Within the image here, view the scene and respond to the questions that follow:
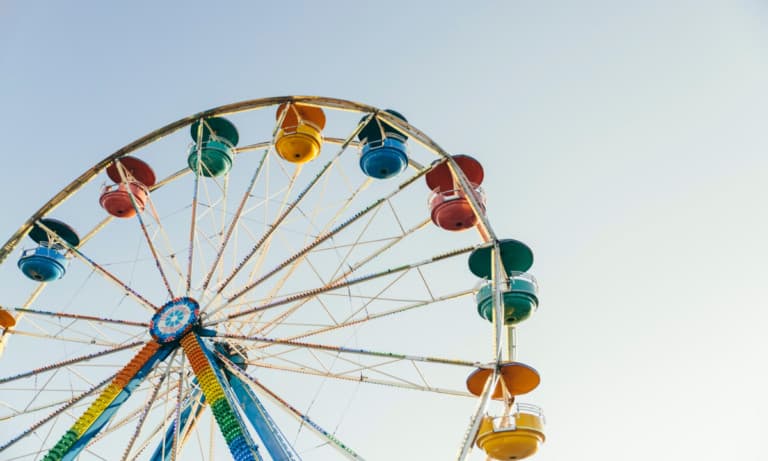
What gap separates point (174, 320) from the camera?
11375mm

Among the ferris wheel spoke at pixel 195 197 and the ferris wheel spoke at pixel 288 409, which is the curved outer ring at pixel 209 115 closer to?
the ferris wheel spoke at pixel 195 197

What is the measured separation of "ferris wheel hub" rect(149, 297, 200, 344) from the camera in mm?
11148

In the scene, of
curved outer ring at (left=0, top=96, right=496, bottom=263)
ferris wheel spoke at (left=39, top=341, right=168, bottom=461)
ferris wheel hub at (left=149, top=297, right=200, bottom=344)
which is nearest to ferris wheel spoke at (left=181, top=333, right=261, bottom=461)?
ferris wheel hub at (left=149, top=297, right=200, bottom=344)

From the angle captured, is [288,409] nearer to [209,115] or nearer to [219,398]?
[219,398]

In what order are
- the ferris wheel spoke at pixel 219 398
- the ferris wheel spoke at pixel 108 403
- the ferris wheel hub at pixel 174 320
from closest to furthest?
the ferris wheel spoke at pixel 219 398 → the ferris wheel spoke at pixel 108 403 → the ferris wheel hub at pixel 174 320

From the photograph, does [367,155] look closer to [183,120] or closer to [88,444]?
[183,120]

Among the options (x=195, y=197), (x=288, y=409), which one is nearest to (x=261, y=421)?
(x=288, y=409)

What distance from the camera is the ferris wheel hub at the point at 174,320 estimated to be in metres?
11.1

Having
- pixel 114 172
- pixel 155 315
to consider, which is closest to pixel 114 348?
pixel 155 315

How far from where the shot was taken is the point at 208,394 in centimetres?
1009

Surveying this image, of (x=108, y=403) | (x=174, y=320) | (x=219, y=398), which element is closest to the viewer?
(x=219, y=398)

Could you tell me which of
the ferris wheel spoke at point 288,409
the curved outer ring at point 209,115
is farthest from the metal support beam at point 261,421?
the curved outer ring at point 209,115

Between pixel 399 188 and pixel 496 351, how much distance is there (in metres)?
3.34

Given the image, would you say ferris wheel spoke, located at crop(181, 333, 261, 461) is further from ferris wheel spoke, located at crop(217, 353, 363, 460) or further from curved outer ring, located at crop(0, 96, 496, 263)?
curved outer ring, located at crop(0, 96, 496, 263)
